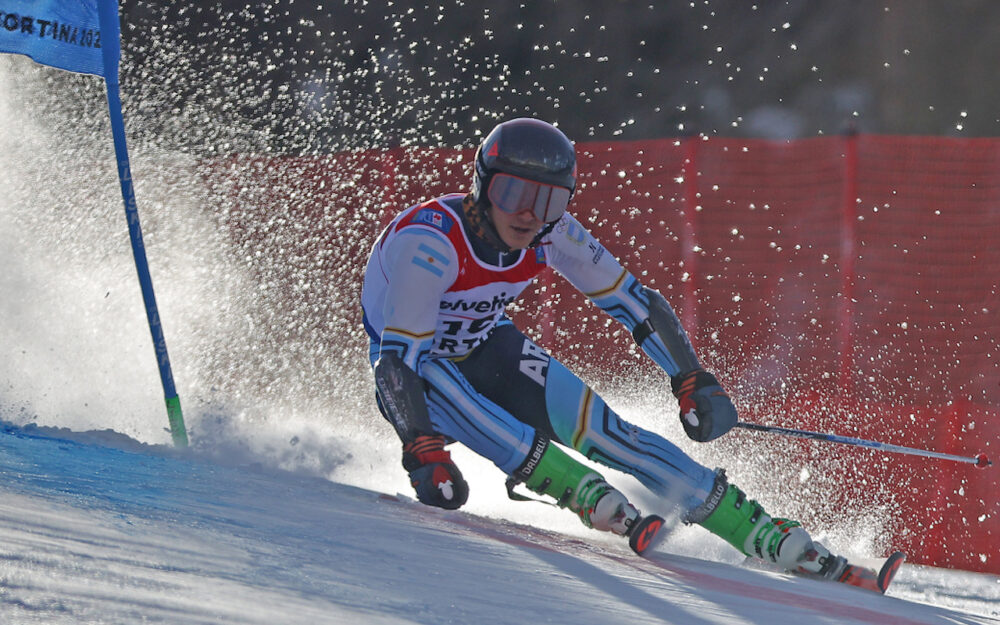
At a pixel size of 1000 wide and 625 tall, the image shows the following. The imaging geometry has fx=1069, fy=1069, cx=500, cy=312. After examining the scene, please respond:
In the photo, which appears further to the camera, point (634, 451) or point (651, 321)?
point (651, 321)

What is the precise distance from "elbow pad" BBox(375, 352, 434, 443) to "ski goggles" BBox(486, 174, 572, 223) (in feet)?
1.77

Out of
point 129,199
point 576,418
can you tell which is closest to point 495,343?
point 576,418

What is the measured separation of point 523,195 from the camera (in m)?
3.06

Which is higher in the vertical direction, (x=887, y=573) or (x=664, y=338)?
(x=664, y=338)

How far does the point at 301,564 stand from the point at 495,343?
1485 millimetres

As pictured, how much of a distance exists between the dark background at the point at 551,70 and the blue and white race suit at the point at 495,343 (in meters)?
3.46

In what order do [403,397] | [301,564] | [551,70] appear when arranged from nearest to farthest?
1. [301,564]
2. [403,397]
3. [551,70]

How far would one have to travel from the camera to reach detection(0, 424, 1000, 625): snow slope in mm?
1710

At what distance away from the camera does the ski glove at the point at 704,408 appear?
10.7 ft

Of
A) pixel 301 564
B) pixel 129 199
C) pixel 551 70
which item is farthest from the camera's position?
pixel 551 70

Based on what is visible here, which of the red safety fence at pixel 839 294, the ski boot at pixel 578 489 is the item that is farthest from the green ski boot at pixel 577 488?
the red safety fence at pixel 839 294

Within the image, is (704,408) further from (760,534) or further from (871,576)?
(871,576)

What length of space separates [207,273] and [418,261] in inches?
174

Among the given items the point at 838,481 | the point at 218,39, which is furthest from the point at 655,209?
the point at 218,39
